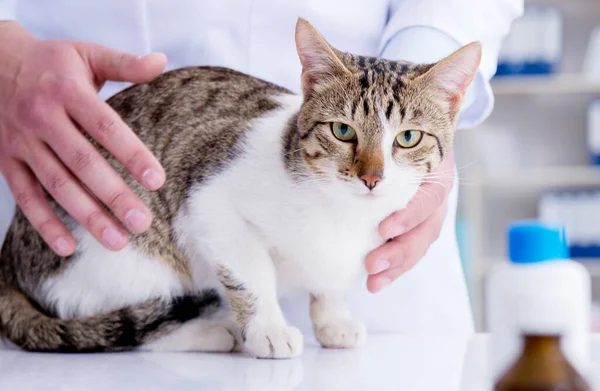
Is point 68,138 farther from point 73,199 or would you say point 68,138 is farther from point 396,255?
point 396,255

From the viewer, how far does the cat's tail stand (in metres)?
1.16

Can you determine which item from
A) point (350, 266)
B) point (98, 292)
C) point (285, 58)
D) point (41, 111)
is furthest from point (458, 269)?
point (41, 111)

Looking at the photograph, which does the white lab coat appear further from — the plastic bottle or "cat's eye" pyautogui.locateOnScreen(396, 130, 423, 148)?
the plastic bottle

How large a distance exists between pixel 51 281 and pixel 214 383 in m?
0.46

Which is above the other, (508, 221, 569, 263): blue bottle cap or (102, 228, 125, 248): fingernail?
(508, 221, 569, 263): blue bottle cap

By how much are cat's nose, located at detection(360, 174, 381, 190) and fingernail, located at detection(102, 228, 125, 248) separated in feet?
1.26

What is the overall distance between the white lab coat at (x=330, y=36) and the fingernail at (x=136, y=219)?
15.3 inches

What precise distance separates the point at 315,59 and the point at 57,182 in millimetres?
435

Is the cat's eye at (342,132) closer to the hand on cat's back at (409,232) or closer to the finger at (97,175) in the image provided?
the hand on cat's back at (409,232)

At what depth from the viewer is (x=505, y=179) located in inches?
147

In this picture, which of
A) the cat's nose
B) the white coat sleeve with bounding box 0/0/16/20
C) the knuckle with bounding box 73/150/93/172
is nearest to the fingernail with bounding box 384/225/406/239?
the cat's nose

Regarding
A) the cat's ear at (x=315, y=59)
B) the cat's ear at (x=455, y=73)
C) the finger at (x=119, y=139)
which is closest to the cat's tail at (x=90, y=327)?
the finger at (x=119, y=139)

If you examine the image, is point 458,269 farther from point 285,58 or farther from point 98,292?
→ point 98,292

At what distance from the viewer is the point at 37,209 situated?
1.18m
